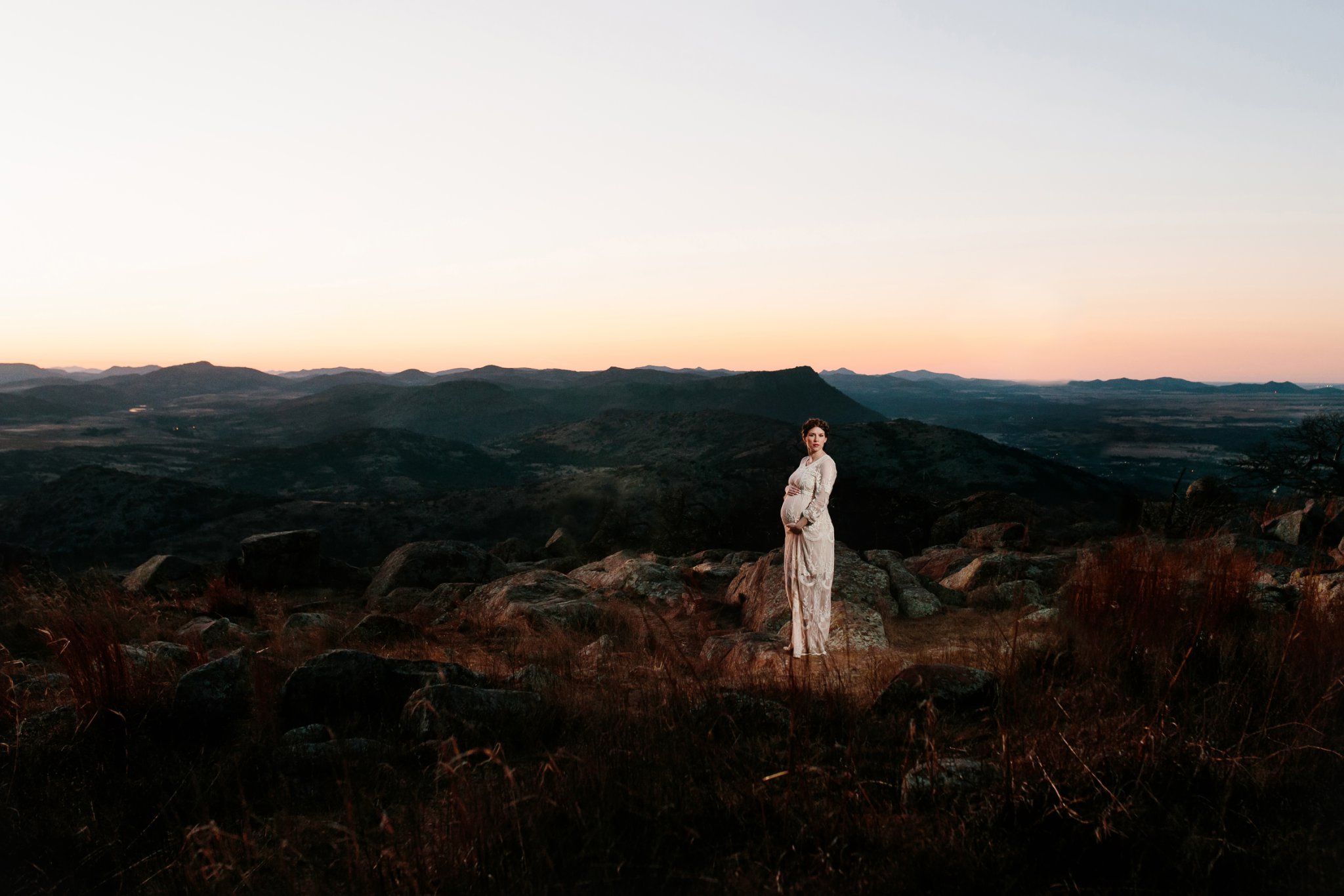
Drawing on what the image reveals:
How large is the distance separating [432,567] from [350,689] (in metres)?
10.0

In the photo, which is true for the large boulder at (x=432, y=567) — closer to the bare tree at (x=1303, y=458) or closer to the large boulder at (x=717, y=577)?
the large boulder at (x=717, y=577)

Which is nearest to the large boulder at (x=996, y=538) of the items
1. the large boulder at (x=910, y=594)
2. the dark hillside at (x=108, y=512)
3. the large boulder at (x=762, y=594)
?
the large boulder at (x=910, y=594)

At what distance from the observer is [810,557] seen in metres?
6.89

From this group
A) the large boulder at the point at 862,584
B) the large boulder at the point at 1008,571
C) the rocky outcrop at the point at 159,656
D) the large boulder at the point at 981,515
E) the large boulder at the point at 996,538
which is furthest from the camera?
the large boulder at the point at 981,515

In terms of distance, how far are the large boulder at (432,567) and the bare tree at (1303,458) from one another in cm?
2834

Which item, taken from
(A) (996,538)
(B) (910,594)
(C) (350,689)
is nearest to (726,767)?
(C) (350,689)

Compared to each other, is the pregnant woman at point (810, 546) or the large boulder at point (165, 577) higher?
the pregnant woman at point (810, 546)

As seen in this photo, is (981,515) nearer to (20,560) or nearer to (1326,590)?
(1326,590)

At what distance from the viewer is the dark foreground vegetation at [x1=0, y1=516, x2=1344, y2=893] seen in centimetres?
245

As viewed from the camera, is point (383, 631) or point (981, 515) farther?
point (981, 515)

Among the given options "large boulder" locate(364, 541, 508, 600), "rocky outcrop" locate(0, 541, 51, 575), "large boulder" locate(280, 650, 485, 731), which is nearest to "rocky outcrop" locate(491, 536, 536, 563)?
"large boulder" locate(364, 541, 508, 600)

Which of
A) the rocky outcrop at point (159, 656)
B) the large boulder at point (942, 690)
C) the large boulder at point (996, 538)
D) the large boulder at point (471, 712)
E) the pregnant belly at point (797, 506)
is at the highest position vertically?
the pregnant belly at point (797, 506)

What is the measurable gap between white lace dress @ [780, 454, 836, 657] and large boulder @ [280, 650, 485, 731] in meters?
3.38

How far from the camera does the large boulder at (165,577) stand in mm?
12680
